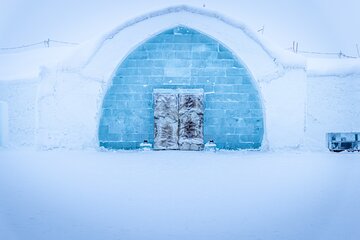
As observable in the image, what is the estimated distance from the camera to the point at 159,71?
11492mm

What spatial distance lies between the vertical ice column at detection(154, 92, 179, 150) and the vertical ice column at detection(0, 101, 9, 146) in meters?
5.67

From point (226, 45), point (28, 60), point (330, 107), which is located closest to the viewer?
point (226, 45)

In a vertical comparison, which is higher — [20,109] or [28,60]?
[28,60]

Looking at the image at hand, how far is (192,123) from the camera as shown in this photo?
1130 cm

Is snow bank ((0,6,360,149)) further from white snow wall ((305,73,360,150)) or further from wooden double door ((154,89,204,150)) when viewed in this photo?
wooden double door ((154,89,204,150))

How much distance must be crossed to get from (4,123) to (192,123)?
22.6 feet

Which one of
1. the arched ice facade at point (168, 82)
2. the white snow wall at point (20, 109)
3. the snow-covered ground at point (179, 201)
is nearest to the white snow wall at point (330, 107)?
the arched ice facade at point (168, 82)

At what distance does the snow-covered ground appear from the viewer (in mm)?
3371

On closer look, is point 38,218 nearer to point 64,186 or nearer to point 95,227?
point 95,227

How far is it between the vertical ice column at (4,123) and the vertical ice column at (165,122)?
18.6ft

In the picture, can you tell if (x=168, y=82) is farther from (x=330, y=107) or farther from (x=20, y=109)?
(x=20, y=109)

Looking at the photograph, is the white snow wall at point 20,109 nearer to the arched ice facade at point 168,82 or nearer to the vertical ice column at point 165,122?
A: the arched ice facade at point 168,82

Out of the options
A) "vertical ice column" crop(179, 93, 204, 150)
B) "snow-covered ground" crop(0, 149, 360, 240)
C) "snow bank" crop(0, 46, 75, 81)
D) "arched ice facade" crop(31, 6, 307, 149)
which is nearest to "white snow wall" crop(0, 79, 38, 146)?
"arched ice facade" crop(31, 6, 307, 149)

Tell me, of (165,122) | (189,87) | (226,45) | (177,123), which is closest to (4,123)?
(165,122)
